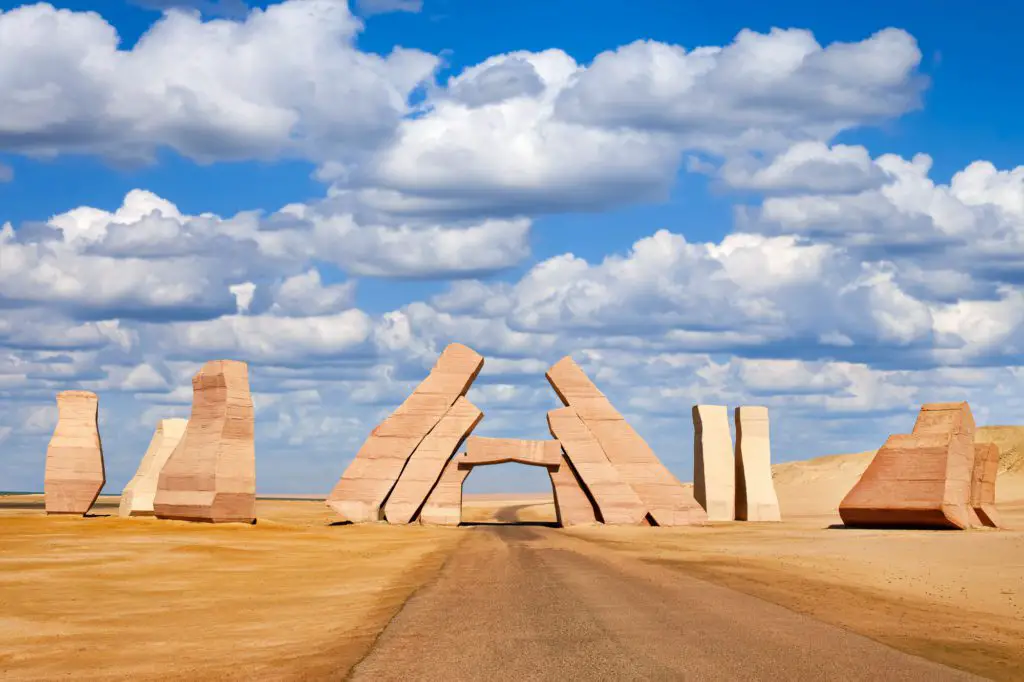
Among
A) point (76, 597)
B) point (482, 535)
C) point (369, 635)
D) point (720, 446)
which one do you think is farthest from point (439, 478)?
point (369, 635)

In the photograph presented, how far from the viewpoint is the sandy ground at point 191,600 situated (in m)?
10.3

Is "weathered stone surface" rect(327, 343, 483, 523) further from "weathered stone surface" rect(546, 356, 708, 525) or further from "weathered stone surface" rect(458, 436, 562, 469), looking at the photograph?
"weathered stone surface" rect(546, 356, 708, 525)

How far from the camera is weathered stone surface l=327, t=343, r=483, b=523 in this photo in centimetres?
4156

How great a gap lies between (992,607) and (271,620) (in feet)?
31.9

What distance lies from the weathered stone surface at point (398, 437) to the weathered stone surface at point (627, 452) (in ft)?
12.2

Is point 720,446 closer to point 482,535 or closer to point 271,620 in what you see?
point 482,535

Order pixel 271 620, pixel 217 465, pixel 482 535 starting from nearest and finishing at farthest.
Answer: pixel 271 620 → pixel 217 465 → pixel 482 535

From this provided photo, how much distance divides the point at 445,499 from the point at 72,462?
13340 millimetres

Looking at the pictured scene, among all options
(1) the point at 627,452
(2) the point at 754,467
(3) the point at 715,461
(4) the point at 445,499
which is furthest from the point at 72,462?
(2) the point at 754,467

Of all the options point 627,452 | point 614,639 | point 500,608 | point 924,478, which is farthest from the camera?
point 627,452

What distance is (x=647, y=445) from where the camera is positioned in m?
43.4

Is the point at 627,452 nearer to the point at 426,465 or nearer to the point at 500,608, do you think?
the point at 426,465

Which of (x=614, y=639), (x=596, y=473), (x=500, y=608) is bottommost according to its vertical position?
(x=500, y=608)

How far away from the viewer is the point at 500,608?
13.8 meters
